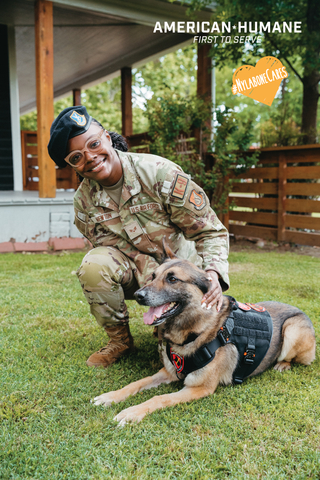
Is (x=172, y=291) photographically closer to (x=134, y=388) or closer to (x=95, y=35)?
(x=134, y=388)

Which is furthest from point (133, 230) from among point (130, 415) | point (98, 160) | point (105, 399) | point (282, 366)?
point (282, 366)

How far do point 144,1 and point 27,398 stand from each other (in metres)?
7.79

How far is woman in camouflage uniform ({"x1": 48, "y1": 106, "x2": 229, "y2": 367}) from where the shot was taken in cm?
257

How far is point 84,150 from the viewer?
2570 millimetres

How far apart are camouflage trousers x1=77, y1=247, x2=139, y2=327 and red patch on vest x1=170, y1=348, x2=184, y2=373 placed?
595 millimetres

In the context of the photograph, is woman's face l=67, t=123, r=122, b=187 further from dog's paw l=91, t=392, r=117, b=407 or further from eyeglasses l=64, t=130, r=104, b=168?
dog's paw l=91, t=392, r=117, b=407

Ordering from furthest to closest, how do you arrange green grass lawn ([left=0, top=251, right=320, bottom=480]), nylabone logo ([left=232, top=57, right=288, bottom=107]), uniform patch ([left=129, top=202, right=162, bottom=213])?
nylabone logo ([left=232, top=57, right=288, bottom=107])
uniform patch ([left=129, top=202, right=162, bottom=213])
green grass lawn ([left=0, top=251, right=320, bottom=480])

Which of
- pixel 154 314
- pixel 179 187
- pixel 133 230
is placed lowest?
pixel 154 314

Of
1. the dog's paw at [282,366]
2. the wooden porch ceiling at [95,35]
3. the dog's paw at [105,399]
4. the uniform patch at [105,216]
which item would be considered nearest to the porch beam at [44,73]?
the wooden porch ceiling at [95,35]

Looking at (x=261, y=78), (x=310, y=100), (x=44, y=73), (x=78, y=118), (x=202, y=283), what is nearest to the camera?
(x=202, y=283)

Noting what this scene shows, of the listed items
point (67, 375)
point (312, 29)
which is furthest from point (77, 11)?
point (67, 375)

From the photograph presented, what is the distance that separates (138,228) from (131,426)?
1.34 m

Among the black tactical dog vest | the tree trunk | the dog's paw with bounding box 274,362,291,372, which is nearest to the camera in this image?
the black tactical dog vest

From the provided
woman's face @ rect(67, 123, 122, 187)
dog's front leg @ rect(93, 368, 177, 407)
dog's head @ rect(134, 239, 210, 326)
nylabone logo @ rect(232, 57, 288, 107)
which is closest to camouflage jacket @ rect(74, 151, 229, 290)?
woman's face @ rect(67, 123, 122, 187)
